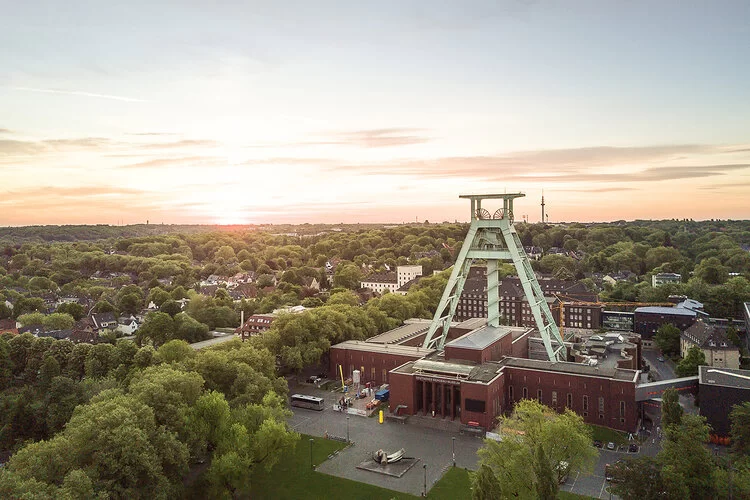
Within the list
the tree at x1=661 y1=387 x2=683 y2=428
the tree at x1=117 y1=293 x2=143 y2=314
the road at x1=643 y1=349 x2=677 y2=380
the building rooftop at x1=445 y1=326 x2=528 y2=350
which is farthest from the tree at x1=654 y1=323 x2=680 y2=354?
the tree at x1=117 y1=293 x2=143 y2=314

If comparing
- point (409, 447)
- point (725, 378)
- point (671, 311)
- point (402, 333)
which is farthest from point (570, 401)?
point (671, 311)

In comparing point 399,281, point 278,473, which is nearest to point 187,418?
point 278,473

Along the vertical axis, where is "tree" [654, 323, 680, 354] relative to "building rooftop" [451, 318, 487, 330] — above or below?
below

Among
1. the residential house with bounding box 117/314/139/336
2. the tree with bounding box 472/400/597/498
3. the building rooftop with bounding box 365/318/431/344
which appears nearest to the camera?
the tree with bounding box 472/400/597/498

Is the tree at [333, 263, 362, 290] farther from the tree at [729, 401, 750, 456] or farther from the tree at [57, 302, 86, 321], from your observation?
the tree at [729, 401, 750, 456]

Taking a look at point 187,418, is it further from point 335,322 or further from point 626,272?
point 626,272

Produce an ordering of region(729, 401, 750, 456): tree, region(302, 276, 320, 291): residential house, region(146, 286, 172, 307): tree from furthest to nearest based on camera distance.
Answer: region(302, 276, 320, 291): residential house
region(146, 286, 172, 307): tree
region(729, 401, 750, 456): tree

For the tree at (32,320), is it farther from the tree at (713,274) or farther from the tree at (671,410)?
the tree at (713,274)

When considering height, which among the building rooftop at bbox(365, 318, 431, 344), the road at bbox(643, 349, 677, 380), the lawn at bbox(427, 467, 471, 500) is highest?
the building rooftop at bbox(365, 318, 431, 344)
